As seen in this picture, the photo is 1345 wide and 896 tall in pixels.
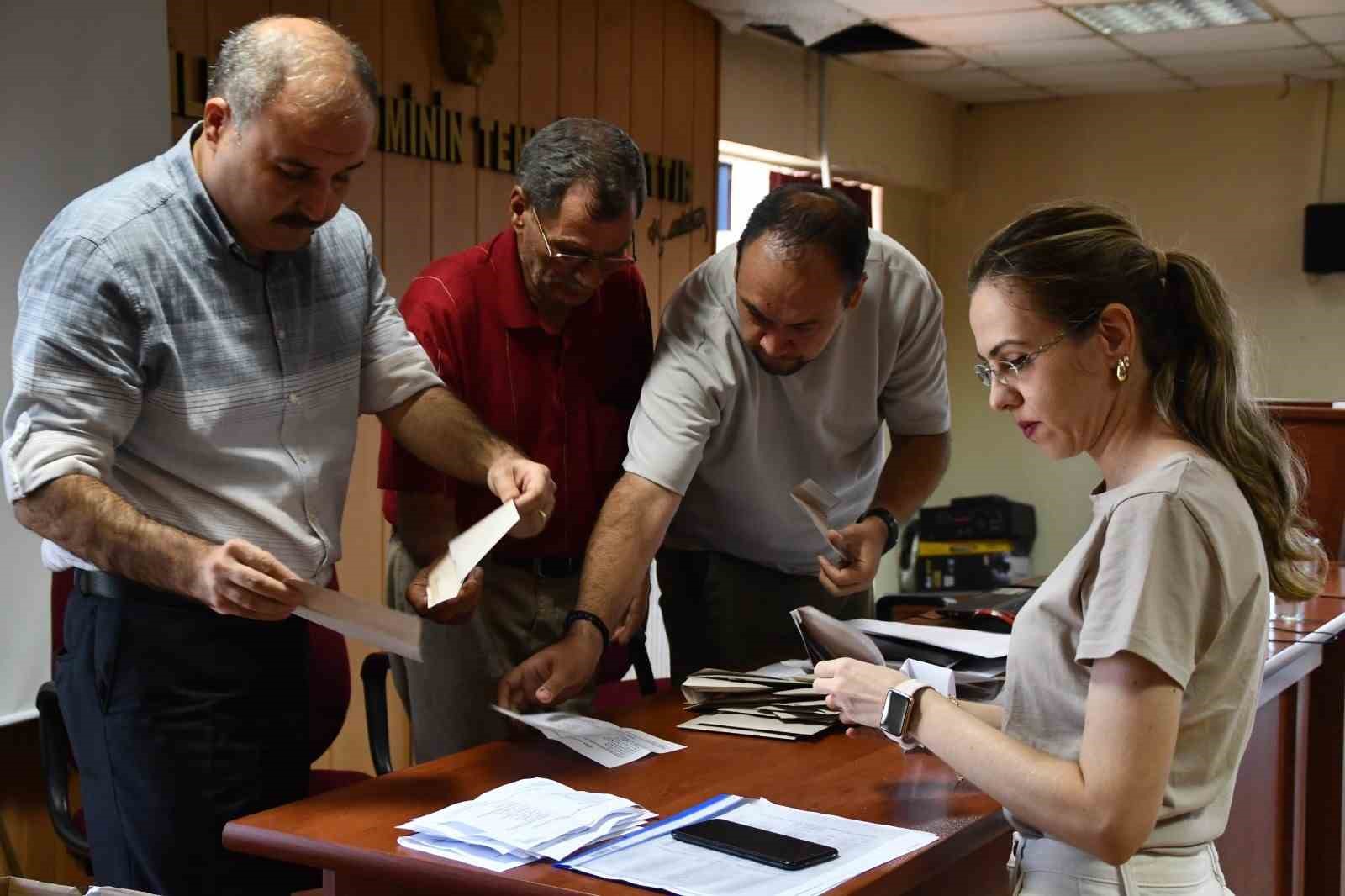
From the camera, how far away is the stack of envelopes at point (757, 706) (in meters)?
→ 2.00

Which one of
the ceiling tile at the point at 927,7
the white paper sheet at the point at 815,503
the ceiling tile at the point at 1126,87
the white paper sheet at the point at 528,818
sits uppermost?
the ceiling tile at the point at 1126,87

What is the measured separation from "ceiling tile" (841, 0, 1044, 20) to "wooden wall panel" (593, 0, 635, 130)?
936 millimetres

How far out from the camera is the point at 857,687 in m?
1.69

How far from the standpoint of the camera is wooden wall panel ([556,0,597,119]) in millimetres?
4746

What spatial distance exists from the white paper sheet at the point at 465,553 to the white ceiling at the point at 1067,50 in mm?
4027

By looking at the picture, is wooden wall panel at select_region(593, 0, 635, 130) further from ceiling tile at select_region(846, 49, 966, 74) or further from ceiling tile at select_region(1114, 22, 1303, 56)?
ceiling tile at select_region(1114, 22, 1303, 56)

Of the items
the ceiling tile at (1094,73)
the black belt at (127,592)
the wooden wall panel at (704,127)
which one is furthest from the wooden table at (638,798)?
the ceiling tile at (1094,73)

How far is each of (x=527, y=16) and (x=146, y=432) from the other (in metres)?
3.08

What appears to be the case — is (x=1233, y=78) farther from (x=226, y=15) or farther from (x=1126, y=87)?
(x=226, y=15)

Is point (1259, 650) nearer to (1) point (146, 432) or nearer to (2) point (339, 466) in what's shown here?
(2) point (339, 466)

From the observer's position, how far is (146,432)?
6.00 feet

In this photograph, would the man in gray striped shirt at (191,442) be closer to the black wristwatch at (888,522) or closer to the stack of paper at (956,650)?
the stack of paper at (956,650)

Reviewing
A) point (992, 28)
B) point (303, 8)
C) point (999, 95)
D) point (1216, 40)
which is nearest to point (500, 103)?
point (303, 8)

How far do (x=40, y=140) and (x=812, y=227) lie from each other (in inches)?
60.9
